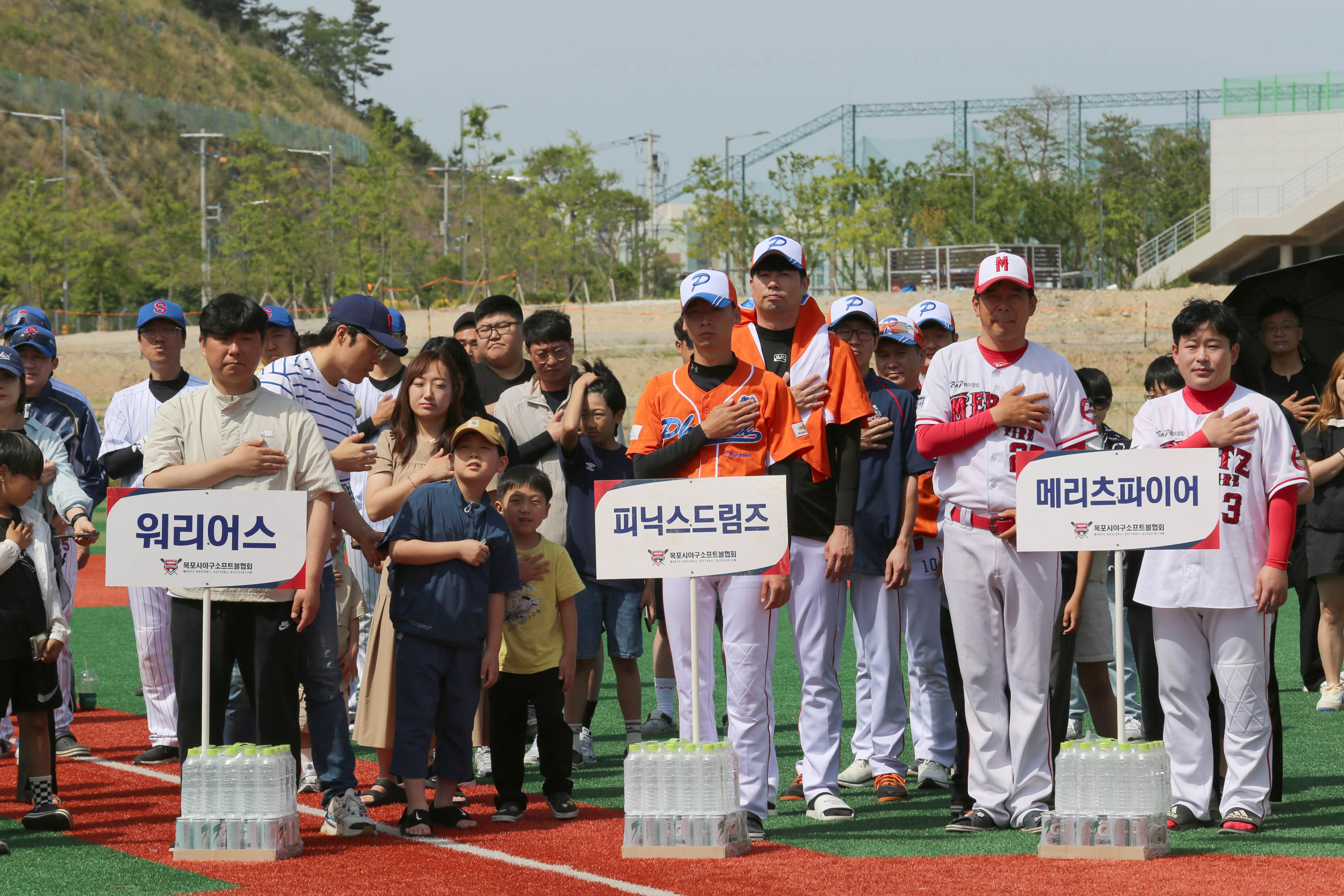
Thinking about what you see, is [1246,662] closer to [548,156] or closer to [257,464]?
[257,464]

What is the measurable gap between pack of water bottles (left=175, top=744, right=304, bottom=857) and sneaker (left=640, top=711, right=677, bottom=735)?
10.7ft

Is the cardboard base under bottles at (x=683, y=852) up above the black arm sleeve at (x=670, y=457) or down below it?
below

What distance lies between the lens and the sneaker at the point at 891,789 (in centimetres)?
676

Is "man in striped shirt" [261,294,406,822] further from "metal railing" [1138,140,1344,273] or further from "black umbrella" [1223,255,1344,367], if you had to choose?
"metal railing" [1138,140,1344,273]

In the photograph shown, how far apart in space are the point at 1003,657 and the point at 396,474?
9.08 feet

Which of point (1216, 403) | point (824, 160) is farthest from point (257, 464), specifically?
point (824, 160)

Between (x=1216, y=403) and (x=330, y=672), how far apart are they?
3774mm

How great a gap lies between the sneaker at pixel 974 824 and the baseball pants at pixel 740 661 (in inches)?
30.4

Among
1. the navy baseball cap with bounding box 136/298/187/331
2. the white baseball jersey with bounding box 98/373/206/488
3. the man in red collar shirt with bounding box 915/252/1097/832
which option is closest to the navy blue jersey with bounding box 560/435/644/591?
the white baseball jersey with bounding box 98/373/206/488

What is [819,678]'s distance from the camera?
20.1 ft

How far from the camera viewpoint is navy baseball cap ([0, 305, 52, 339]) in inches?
324

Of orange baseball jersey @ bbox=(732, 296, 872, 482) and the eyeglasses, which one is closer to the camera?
orange baseball jersey @ bbox=(732, 296, 872, 482)

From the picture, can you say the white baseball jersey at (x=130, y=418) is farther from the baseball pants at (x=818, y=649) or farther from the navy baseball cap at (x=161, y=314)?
the baseball pants at (x=818, y=649)

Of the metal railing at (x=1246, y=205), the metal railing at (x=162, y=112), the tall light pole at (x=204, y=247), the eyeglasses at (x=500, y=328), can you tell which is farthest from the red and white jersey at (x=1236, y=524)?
the metal railing at (x=162, y=112)
